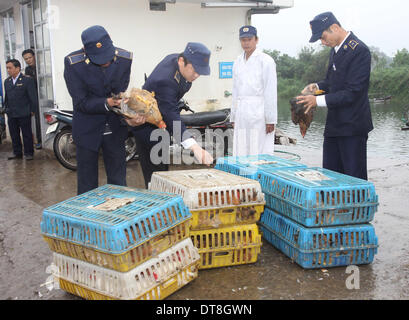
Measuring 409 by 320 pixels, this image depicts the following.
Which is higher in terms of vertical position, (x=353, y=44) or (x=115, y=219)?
(x=353, y=44)

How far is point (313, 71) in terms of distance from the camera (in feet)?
181

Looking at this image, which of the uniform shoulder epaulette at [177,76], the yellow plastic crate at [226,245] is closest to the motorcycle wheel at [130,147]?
the uniform shoulder epaulette at [177,76]

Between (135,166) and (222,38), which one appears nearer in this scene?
(135,166)

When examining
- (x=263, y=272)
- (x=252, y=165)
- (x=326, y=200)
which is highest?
(x=252, y=165)

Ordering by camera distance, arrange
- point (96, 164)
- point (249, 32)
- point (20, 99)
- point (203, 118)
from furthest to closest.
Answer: point (20, 99)
point (203, 118)
point (249, 32)
point (96, 164)

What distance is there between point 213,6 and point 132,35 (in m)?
1.81

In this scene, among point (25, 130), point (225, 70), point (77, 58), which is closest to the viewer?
point (77, 58)

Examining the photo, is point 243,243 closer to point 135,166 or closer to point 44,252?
point 44,252

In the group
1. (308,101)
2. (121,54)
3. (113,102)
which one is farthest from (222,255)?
(121,54)

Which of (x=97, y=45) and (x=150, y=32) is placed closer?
(x=97, y=45)

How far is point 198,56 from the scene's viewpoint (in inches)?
136

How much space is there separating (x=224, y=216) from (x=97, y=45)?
170 centimetres

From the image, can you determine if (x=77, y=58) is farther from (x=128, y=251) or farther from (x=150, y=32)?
(x=150, y=32)

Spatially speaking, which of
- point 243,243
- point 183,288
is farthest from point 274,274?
point 183,288
